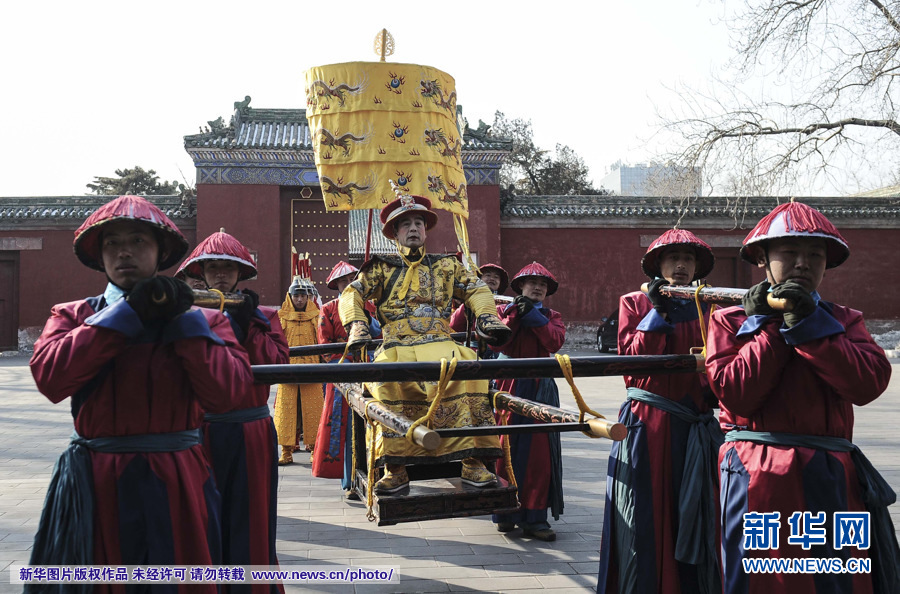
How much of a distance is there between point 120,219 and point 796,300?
208cm

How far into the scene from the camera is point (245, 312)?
3275mm

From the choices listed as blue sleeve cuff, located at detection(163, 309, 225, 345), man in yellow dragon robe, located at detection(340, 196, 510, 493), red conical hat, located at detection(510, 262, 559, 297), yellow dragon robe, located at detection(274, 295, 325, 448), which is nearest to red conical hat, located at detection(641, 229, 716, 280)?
man in yellow dragon robe, located at detection(340, 196, 510, 493)

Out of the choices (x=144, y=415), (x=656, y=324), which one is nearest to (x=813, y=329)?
(x=656, y=324)

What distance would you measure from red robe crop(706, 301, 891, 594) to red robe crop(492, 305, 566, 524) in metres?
A: 1.93

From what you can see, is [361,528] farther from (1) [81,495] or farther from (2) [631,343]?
(1) [81,495]

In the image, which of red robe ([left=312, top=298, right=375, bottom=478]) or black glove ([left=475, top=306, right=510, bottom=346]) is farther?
red robe ([left=312, top=298, right=375, bottom=478])

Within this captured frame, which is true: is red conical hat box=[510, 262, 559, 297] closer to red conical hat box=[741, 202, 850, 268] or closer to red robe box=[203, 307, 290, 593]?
red robe box=[203, 307, 290, 593]

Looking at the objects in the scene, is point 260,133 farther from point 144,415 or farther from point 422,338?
point 144,415

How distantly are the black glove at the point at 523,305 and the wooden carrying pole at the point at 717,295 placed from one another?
5.02ft

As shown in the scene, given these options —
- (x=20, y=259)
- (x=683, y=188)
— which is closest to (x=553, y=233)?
(x=683, y=188)

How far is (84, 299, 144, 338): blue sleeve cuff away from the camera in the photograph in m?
2.04

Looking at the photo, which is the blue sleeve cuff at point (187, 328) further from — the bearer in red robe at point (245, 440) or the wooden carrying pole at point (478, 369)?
the bearer in red robe at point (245, 440)

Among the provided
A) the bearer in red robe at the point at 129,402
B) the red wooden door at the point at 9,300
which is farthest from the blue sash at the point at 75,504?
the red wooden door at the point at 9,300

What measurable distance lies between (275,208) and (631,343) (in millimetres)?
15884
